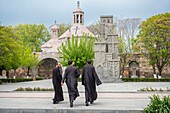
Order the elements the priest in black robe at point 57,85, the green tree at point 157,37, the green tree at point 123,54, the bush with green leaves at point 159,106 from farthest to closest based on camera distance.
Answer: the green tree at point 123,54 → the green tree at point 157,37 → the priest in black robe at point 57,85 → the bush with green leaves at point 159,106

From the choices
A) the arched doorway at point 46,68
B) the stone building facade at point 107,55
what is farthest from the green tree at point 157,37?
the arched doorway at point 46,68

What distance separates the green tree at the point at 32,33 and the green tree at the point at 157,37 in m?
35.7

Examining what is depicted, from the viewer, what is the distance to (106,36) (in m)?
31.5

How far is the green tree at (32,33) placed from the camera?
65.9m

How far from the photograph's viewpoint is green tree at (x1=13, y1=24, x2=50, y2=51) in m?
65.9

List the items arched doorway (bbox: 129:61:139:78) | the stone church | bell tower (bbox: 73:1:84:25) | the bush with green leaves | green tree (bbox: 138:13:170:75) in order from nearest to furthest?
1. the bush with green leaves
2. green tree (bbox: 138:13:170:75)
3. arched doorway (bbox: 129:61:139:78)
4. the stone church
5. bell tower (bbox: 73:1:84:25)

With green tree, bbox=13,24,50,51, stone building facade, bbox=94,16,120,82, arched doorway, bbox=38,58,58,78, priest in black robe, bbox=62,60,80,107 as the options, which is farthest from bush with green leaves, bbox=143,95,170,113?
green tree, bbox=13,24,50,51

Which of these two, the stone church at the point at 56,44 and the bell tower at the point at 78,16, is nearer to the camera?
the stone church at the point at 56,44

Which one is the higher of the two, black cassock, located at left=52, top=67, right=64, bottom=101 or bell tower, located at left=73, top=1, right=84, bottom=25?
bell tower, located at left=73, top=1, right=84, bottom=25

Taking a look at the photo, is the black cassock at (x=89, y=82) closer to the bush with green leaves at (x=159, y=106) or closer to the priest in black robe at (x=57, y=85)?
the priest in black robe at (x=57, y=85)

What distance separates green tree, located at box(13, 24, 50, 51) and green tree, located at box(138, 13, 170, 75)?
3574cm

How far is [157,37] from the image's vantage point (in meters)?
35.2

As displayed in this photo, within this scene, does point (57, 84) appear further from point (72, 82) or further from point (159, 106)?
point (159, 106)

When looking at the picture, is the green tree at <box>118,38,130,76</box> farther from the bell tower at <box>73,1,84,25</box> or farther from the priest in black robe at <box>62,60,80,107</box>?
the priest in black robe at <box>62,60,80,107</box>
